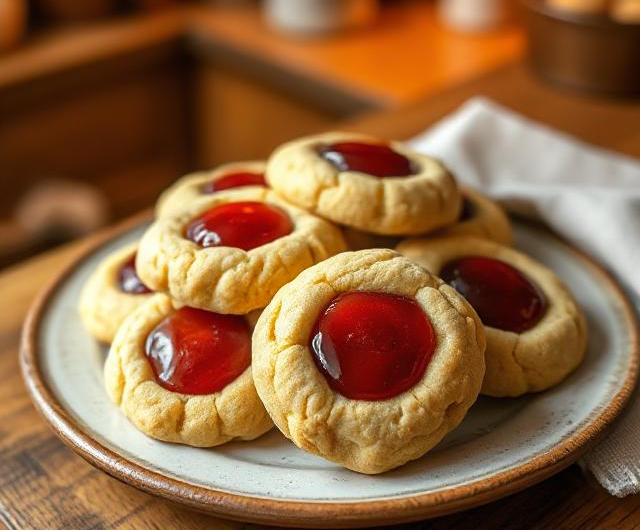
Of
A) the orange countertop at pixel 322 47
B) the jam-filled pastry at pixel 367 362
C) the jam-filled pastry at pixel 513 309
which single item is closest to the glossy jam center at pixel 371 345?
the jam-filled pastry at pixel 367 362

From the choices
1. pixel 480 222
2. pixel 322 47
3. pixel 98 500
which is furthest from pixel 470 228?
pixel 322 47

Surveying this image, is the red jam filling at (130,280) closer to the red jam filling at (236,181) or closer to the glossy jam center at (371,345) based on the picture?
the red jam filling at (236,181)

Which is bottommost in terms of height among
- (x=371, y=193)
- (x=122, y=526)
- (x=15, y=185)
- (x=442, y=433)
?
(x=15, y=185)

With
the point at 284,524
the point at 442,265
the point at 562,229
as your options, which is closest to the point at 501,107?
the point at 562,229

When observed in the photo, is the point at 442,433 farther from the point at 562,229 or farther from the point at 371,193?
the point at 562,229

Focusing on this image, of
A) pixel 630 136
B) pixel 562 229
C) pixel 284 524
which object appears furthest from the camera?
pixel 630 136

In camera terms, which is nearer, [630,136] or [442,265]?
[442,265]
